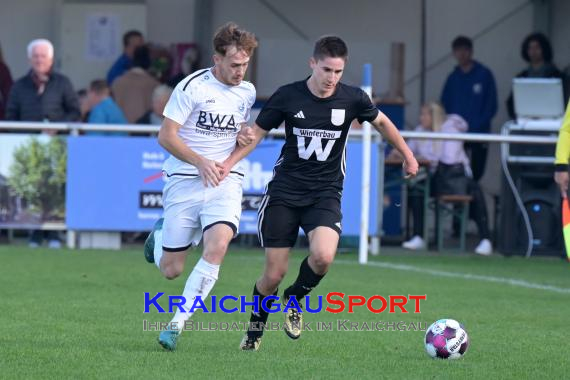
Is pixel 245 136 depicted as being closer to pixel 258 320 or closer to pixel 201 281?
pixel 201 281

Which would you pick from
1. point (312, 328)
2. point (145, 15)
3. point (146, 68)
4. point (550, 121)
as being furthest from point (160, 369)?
point (145, 15)

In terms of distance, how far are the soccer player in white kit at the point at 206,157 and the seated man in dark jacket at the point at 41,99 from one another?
679 centimetres

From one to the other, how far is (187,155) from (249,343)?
1.21m

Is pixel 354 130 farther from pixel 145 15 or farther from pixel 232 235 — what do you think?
pixel 232 235

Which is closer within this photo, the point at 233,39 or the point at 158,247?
the point at 233,39

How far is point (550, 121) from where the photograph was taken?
1527 cm

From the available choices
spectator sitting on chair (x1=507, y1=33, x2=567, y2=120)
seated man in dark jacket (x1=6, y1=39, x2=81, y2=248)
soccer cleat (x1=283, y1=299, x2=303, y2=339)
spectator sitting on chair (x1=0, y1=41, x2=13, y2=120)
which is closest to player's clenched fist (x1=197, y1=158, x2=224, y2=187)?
soccer cleat (x1=283, y1=299, x2=303, y2=339)

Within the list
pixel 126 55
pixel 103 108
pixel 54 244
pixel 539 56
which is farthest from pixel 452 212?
pixel 126 55

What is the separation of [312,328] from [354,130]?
607 centimetres

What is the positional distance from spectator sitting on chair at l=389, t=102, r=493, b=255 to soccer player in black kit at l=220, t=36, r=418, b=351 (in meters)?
7.61

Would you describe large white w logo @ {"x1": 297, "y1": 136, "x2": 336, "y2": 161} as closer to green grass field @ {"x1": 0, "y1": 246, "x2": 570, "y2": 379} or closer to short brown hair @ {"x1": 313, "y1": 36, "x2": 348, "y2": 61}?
short brown hair @ {"x1": 313, "y1": 36, "x2": 348, "y2": 61}

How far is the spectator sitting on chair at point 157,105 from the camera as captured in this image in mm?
15852

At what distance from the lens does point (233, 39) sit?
26.2ft

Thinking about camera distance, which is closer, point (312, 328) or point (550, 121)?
point (312, 328)
